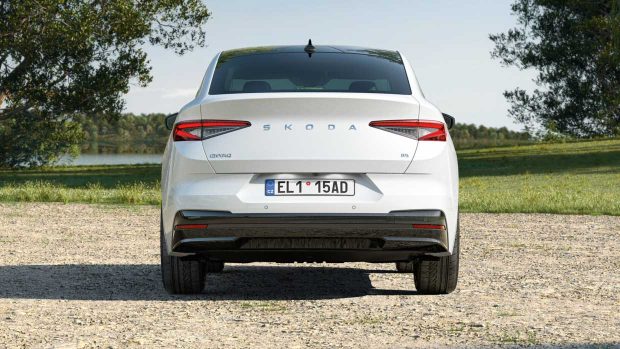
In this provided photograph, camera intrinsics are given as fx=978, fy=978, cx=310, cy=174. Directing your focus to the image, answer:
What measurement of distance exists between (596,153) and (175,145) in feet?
132

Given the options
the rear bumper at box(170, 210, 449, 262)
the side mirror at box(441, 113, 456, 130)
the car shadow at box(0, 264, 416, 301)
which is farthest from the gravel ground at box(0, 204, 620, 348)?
the side mirror at box(441, 113, 456, 130)

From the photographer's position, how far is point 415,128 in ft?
22.0

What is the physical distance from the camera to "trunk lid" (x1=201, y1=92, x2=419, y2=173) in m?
6.57

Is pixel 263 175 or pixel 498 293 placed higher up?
pixel 263 175

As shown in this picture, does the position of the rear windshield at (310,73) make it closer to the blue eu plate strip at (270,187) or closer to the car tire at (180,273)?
the blue eu plate strip at (270,187)

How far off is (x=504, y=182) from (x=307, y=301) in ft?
87.9

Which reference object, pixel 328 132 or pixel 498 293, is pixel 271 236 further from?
pixel 498 293

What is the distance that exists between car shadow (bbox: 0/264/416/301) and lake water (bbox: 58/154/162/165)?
44.6 m

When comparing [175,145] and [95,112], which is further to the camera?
[95,112]

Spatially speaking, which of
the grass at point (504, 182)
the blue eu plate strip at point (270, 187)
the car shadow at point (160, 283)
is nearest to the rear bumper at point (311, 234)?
the blue eu plate strip at point (270, 187)

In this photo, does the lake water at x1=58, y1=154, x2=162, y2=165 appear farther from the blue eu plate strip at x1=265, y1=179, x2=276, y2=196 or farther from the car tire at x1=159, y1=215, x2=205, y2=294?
the blue eu plate strip at x1=265, y1=179, x2=276, y2=196

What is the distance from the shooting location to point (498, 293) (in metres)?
7.67

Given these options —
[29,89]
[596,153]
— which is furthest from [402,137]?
[596,153]

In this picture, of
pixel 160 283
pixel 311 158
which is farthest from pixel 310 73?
pixel 160 283
